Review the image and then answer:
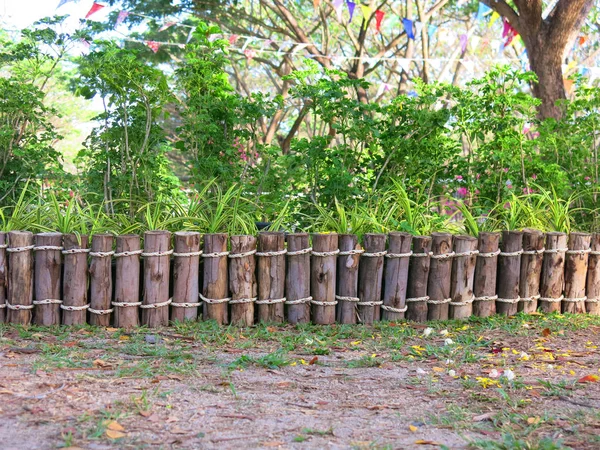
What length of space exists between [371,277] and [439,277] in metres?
0.49

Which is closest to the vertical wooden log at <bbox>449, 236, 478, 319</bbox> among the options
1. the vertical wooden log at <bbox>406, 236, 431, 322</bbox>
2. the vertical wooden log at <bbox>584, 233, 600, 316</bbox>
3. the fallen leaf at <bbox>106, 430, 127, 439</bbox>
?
the vertical wooden log at <bbox>406, 236, 431, 322</bbox>

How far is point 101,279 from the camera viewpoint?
444 centimetres

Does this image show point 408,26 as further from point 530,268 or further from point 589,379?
point 589,379

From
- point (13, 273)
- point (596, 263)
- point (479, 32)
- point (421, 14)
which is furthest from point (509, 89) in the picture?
point (479, 32)

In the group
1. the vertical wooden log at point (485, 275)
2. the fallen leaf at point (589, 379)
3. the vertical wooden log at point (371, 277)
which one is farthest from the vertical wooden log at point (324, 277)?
the fallen leaf at point (589, 379)

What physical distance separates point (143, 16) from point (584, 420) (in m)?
11.0

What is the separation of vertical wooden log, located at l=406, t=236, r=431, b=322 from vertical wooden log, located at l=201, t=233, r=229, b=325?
127cm

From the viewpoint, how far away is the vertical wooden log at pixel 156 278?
176 inches

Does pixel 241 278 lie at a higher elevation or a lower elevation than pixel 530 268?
lower

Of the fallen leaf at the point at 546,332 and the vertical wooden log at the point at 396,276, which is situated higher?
the vertical wooden log at the point at 396,276

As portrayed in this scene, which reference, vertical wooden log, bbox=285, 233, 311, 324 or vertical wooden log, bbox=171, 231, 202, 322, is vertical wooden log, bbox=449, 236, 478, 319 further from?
vertical wooden log, bbox=171, 231, 202, 322

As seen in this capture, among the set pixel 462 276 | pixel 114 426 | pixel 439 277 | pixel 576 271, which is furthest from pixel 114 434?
pixel 576 271

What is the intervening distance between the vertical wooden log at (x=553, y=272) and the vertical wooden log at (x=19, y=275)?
355cm

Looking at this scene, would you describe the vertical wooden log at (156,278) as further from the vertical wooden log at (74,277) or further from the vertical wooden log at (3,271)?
the vertical wooden log at (3,271)
